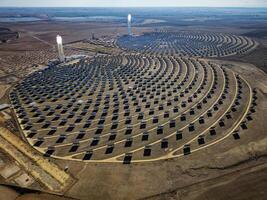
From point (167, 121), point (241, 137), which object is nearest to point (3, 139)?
point (167, 121)

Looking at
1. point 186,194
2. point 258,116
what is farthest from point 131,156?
point 258,116

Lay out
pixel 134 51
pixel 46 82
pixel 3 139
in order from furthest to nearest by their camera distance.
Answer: pixel 134 51, pixel 46 82, pixel 3 139

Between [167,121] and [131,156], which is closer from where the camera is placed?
[131,156]

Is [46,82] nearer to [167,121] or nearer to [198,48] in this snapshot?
[167,121]

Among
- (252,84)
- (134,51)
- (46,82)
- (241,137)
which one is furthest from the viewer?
(134,51)

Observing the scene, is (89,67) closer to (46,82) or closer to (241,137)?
(46,82)

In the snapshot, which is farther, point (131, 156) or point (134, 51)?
point (134, 51)
